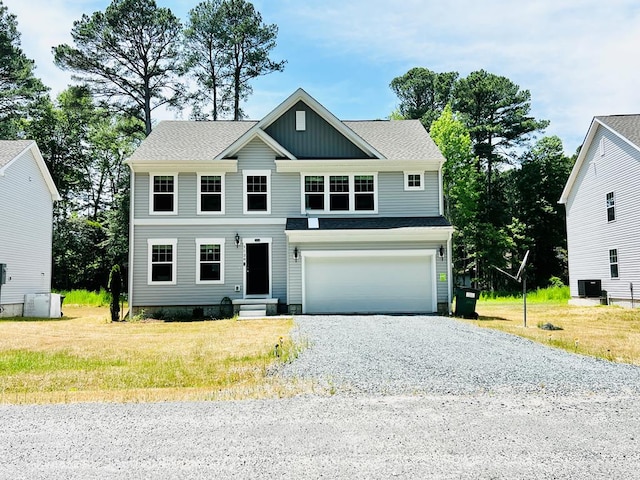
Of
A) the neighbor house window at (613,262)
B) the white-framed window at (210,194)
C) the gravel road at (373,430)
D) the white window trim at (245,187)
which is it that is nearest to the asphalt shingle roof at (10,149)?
the white-framed window at (210,194)

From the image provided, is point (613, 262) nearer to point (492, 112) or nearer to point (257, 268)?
point (257, 268)

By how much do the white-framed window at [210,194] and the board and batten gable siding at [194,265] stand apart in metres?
0.68

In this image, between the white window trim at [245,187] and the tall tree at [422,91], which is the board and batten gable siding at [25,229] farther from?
the tall tree at [422,91]

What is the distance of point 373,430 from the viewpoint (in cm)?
550

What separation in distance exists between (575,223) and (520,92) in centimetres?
1791

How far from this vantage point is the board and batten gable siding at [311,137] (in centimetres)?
2034

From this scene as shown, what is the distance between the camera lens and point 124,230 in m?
31.6

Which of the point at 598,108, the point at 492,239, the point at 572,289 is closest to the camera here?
the point at 572,289

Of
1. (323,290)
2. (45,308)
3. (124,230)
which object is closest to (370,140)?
(323,290)

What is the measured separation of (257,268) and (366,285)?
3894 mm

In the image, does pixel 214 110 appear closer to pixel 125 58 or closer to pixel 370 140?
pixel 125 58

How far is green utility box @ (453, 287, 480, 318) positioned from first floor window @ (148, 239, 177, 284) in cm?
971

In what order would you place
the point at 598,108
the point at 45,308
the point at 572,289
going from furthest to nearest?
1. the point at 598,108
2. the point at 572,289
3. the point at 45,308

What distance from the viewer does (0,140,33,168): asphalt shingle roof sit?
21067 mm
